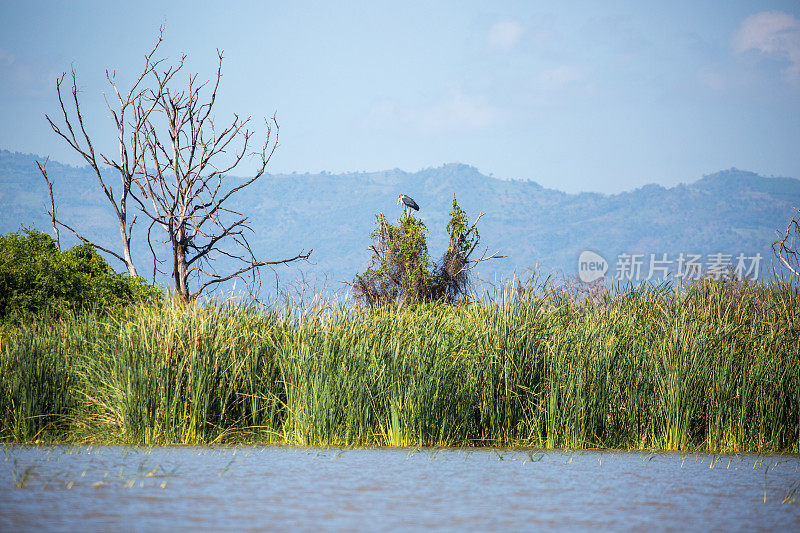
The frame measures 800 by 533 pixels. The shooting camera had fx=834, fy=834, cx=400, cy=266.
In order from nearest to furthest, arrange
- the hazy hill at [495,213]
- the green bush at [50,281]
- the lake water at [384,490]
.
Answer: the lake water at [384,490]
the green bush at [50,281]
the hazy hill at [495,213]

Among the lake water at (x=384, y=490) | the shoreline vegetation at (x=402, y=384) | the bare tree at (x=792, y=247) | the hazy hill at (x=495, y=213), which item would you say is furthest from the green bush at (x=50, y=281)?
the hazy hill at (x=495, y=213)

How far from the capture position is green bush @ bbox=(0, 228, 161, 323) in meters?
12.5

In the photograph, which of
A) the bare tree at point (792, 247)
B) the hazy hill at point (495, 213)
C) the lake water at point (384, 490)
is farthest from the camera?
the hazy hill at point (495, 213)

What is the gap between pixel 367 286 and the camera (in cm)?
1995

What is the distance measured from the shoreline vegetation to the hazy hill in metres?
108

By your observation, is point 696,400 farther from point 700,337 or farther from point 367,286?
point 367,286

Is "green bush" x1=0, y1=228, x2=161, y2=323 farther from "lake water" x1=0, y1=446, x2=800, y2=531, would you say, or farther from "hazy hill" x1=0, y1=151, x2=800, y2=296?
"hazy hill" x1=0, y1=151, x2=800, y2=296

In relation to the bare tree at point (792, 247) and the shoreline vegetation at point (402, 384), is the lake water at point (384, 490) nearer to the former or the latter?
the shoreline vegetation at point (402, 384)

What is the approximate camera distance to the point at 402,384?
8.43 m

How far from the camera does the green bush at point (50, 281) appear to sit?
41.0 ft

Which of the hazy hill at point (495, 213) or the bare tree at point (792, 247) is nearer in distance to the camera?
the bare tree at point (792, 247)

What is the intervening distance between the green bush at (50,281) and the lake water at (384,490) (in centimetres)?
514

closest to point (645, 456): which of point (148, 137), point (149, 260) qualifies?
point (148, 137)

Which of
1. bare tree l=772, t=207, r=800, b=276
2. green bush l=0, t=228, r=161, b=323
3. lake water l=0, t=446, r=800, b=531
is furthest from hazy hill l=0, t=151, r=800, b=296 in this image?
lake water l=0, t=446, r=800, b=531
